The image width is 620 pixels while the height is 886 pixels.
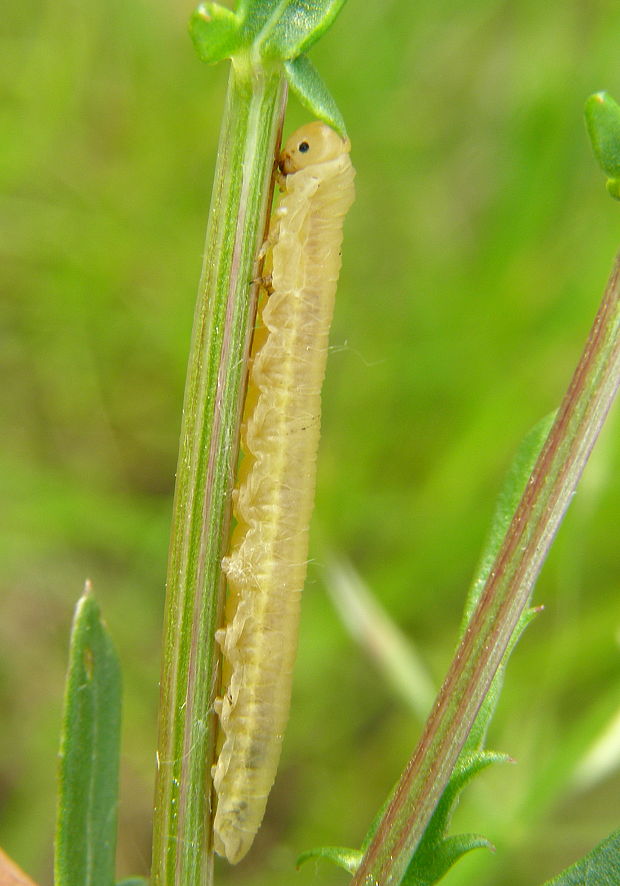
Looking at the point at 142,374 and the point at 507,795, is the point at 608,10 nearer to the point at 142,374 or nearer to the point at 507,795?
the point at 142,374

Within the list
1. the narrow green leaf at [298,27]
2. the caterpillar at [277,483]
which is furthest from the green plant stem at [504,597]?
the narrow green leaf at [298,27]

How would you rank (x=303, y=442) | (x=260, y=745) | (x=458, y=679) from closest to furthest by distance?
(x=458, y=679), (x=260, y=745), (x=303, y=442)

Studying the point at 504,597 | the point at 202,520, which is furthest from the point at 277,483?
the point at 504,597

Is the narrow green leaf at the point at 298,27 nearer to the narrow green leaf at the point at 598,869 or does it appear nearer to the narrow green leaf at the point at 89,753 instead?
the narrow green leaf at the point at 89,753

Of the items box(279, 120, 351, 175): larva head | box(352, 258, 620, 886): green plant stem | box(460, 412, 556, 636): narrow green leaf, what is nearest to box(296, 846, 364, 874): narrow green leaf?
box(352, 258, 620, 886): green plant stem

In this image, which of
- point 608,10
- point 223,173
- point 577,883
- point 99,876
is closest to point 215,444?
point 223,173

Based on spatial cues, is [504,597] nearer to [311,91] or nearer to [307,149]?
[311,91]
